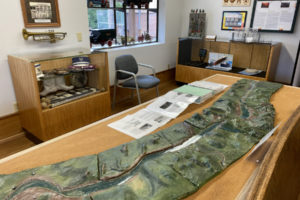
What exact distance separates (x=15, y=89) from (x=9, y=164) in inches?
67.5

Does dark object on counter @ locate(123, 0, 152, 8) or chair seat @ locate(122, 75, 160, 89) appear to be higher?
dark object on counter @ locate(123, 0, 152, 8)

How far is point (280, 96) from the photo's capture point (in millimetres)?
1872

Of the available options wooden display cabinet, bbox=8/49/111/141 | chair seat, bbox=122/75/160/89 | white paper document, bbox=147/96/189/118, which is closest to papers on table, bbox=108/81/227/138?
white paper document, bbox=147/96/189/118

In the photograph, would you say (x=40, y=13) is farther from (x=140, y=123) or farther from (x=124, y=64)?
(x=140, y=123)

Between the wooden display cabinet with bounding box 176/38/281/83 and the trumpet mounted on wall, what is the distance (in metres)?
2.21

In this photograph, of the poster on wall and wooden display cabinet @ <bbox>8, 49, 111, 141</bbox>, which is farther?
the poster on wall

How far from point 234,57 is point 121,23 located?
6.91 feet

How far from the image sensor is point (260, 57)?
12.6 ft

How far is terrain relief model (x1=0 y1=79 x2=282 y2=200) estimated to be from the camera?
2.69ft

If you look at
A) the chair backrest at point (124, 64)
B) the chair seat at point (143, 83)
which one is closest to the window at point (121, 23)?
the chair backrest at point (124, 64)

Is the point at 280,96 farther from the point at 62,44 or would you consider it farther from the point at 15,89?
the point at 15,89

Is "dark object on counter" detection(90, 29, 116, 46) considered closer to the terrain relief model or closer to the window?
the window

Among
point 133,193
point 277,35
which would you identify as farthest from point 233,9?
point 133,193

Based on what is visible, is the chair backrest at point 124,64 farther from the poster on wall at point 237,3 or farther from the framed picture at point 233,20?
the poster on wall at point 237,3
